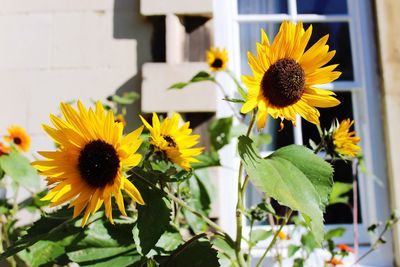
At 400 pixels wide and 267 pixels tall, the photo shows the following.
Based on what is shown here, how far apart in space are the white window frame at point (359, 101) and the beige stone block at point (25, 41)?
80cm

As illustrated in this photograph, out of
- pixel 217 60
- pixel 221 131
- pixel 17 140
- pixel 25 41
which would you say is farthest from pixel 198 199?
pixel 25 41

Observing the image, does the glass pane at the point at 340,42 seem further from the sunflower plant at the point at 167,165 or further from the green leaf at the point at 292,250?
the sunflower plant at the point at 167,165

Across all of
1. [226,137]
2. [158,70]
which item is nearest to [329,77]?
[226,137]

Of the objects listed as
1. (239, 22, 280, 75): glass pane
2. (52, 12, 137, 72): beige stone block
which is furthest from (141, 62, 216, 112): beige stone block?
(239, 22, 280, 75): glass pane

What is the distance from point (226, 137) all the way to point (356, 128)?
83 centimetres

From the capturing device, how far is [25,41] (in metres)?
1.92

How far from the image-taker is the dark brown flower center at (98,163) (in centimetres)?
73

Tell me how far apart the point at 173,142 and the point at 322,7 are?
155cm

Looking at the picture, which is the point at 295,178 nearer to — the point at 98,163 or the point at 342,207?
the point at 98,163

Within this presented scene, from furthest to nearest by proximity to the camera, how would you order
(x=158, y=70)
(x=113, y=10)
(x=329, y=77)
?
(x=113, y=10), (x=158, y=70), (x=329, y=77)

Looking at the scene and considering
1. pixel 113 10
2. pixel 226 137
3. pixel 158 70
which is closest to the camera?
pixel 226 137

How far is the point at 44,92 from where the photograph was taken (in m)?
1.87

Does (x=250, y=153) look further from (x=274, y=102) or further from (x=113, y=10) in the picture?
(x=113, y=10)

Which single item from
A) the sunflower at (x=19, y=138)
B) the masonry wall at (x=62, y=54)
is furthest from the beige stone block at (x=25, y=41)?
the sunflower at (x=19, y=138)
